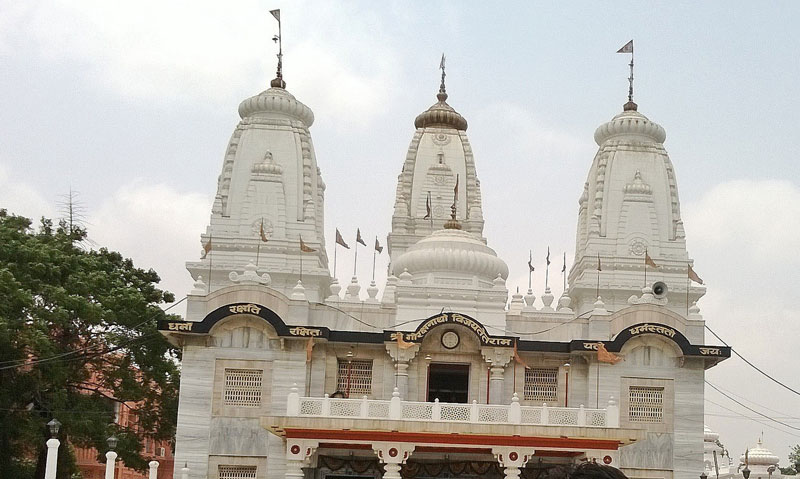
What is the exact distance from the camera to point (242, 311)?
106ft

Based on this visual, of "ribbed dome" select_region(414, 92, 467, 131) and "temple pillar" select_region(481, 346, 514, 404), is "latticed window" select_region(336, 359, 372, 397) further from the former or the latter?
"ribbed dome" select_region(414, 92, 467, 131)

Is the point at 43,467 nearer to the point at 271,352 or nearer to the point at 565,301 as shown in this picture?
the point at 271,352

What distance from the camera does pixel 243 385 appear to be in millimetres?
32719

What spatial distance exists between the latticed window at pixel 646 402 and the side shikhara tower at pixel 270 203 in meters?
12.9

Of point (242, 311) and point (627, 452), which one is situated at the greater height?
point (242, 311)

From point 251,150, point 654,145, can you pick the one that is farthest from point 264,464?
point 654,145

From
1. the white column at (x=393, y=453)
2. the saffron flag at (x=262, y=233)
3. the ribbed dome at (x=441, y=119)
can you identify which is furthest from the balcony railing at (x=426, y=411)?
the ribbed dome at (x=441, y=119)

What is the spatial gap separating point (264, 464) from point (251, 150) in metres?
15.5

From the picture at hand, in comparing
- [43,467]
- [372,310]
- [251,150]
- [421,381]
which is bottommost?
[43,467]

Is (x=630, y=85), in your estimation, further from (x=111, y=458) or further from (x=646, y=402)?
(x=111, y=458)

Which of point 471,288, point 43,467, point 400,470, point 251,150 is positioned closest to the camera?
point 400,470

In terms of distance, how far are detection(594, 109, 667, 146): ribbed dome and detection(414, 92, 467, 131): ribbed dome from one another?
8.86m

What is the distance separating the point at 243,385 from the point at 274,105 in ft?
50.1

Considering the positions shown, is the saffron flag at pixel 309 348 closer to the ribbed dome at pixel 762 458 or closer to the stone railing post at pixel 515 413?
the stone railing post at pixel 515 413
